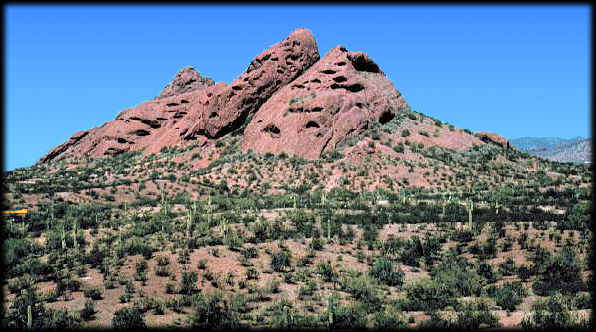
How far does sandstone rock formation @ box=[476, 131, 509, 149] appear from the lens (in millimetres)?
65100

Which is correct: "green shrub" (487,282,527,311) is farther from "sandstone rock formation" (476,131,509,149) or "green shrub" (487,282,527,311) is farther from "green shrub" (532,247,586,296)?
"sandstone rock formation" (476,131,509,149)

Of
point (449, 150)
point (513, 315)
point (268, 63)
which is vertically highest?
point (268, 63)

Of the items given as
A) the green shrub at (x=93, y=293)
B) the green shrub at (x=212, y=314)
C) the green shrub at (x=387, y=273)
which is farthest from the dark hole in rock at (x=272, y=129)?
the green shrub at (x=212, y=314)

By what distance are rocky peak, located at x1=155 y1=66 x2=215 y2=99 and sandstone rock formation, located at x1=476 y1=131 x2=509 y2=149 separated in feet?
147

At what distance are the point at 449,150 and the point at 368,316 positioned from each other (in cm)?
4574

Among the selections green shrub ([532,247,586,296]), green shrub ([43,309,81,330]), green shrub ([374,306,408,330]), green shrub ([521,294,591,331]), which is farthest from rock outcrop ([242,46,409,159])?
green shrub ([43,309,81,330])

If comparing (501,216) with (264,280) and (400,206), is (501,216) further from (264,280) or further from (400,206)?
(264,280)

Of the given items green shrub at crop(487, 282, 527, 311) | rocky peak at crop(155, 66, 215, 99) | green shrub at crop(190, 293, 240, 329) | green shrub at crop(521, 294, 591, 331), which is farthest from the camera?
rocky peak at crop(155, 66, 215, 99)

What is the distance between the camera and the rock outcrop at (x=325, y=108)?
189 feet

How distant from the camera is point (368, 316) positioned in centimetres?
1585

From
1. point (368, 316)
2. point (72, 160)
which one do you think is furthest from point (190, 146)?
point (368, 316)

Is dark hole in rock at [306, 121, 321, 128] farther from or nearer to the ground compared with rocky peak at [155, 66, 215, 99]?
nearer to the ground

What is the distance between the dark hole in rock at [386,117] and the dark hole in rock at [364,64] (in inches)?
306

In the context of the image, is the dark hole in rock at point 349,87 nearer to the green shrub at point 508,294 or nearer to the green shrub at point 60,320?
the green shrub at point 508,294
